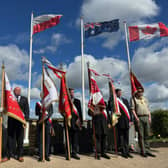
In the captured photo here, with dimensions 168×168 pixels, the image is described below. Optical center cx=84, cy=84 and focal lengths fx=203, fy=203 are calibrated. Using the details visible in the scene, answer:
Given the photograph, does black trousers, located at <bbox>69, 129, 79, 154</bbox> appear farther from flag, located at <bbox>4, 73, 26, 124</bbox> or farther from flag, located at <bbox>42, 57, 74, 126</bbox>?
flag, located at <bbox>4, 73, 26, 124</bbox>

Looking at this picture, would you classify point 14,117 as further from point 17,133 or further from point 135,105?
point 135,105

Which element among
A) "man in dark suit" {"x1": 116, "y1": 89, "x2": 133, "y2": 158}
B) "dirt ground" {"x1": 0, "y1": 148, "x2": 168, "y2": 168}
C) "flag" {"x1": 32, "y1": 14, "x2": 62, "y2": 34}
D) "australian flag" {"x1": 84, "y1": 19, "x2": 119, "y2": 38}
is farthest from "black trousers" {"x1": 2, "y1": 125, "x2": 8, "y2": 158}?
"australian flag" {"x1": 84, "y1": 19, "x2": 119, "y2": 38}

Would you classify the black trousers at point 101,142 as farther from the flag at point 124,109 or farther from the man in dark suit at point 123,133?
the flag at point 124,109

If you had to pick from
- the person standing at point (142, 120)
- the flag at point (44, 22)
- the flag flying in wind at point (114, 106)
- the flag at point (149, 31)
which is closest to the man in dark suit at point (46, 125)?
the flag flying in wind at point (114, 106)

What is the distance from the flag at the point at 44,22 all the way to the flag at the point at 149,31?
5051 mm

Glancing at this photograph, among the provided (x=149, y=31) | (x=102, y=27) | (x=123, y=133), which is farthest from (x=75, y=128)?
(x=102, y=27)

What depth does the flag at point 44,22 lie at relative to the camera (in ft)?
43.5

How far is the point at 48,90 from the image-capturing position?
602cm

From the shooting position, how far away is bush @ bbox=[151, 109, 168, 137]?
647 inches

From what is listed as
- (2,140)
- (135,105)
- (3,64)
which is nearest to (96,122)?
(135,105)

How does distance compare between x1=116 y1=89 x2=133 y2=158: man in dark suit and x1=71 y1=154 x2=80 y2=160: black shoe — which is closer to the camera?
x1=71 y1=154 x2=80 y2=160: black shoe

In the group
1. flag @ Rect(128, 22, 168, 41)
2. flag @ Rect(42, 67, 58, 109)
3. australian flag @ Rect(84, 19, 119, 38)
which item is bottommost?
flag @ Rect(42, 67, 58, 109)

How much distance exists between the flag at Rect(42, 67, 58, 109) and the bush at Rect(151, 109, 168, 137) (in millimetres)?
13112

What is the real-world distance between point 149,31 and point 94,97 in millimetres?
7666
